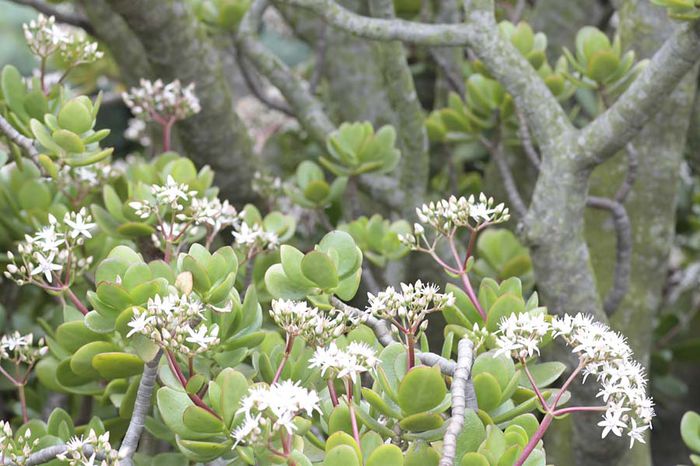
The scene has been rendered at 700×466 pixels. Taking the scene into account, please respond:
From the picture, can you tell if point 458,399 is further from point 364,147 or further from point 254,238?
point 364,147

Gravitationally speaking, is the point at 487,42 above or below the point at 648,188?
above

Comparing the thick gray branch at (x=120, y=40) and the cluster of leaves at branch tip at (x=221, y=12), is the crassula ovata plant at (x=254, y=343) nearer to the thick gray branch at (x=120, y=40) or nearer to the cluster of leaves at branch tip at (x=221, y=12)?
the cluster of leaves at branch tip at (x=221, y=12)

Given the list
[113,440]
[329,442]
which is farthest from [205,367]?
[113,440]

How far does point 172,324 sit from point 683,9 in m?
0.92

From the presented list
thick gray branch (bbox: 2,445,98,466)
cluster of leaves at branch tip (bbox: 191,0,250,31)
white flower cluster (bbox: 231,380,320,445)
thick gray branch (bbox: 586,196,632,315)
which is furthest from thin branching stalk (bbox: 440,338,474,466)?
cluster of leaves at branch tip (bbox: 191,0,250,31)

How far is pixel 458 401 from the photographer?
0.86m

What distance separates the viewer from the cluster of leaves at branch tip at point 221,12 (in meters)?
1.91

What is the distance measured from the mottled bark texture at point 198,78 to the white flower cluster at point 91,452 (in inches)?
39.5

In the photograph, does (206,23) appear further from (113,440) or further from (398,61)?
(113,440)

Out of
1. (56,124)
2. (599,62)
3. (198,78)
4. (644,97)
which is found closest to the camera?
Result: (56,124)

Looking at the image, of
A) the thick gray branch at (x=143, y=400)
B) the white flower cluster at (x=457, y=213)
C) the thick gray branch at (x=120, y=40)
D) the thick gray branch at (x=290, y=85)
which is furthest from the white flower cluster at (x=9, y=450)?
the thick gray branch at (x=120, y=40)

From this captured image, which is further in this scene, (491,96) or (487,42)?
(491,96)

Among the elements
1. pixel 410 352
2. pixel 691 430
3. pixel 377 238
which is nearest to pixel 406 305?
pixel 410 352

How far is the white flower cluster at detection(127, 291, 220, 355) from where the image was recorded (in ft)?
2.92
